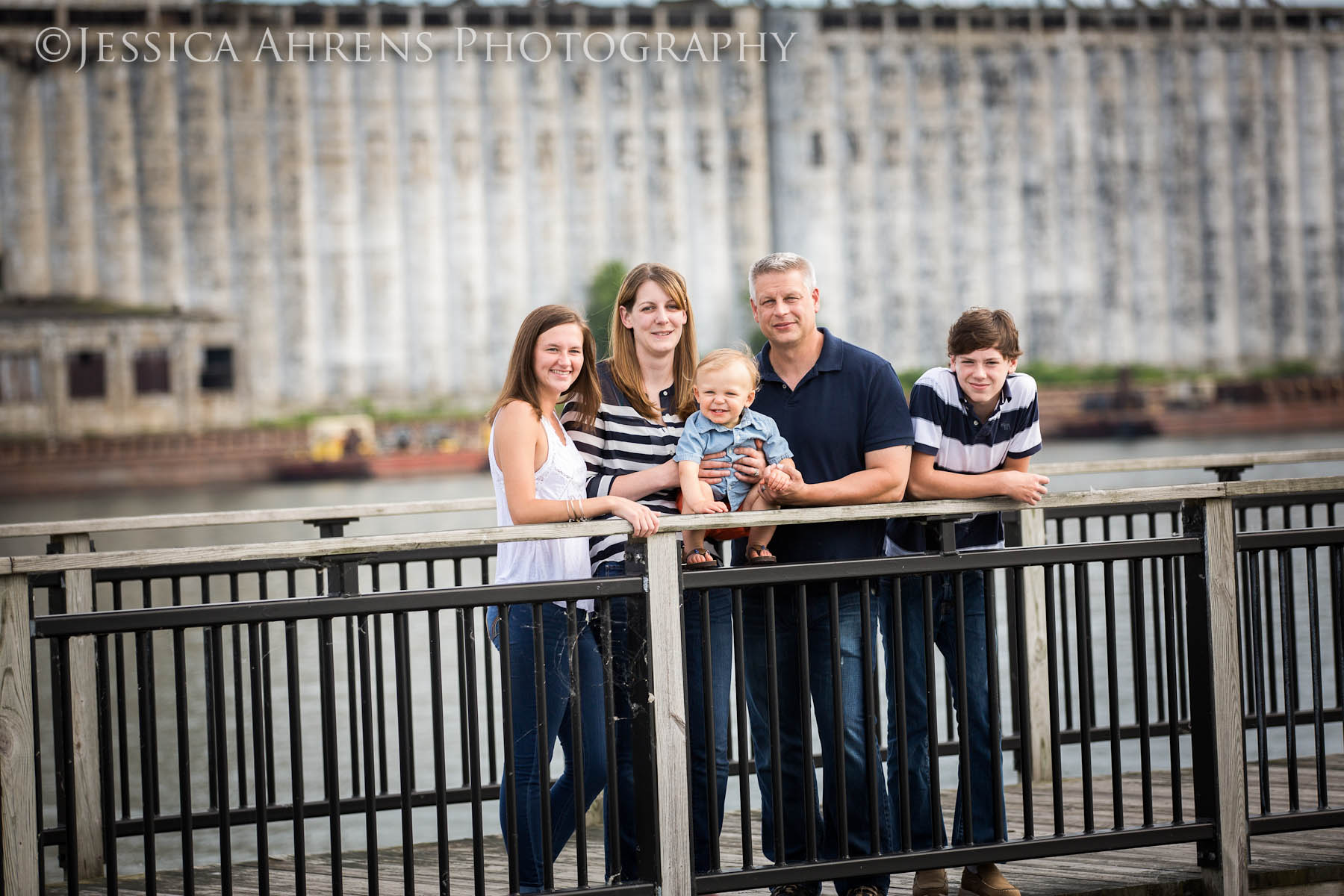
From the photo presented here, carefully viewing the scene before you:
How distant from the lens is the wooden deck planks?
12.8ft

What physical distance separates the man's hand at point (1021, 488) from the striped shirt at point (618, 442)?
2.85ft

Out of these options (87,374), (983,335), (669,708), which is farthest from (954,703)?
(87,374)

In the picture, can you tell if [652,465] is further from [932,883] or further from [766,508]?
[932,883]

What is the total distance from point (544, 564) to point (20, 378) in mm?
45819

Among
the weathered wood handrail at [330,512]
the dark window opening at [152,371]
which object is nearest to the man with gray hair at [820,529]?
the weathered wood handrail at [330,512]

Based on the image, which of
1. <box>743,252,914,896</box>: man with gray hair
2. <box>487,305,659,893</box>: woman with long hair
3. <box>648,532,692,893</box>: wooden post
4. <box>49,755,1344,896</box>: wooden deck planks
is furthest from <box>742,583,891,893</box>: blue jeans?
<box>487,305,659,893</box>: woman with long hair

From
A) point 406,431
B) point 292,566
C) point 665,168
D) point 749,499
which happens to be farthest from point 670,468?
point 665,168

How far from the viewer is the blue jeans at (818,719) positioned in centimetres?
349

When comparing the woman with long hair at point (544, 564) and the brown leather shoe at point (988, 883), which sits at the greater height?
the woman with long hair at point (544, 564)

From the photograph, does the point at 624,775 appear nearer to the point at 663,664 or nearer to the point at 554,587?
the point at 663,664

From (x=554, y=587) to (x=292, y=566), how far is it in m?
1.49

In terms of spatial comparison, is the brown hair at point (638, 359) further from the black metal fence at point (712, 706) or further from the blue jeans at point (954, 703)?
the blue jeans at point (954, 703)

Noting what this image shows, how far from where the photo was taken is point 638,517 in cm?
320

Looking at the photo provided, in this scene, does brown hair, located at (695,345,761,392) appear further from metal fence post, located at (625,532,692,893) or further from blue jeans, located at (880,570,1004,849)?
blue jeans, located at (880,570,1004,849)
